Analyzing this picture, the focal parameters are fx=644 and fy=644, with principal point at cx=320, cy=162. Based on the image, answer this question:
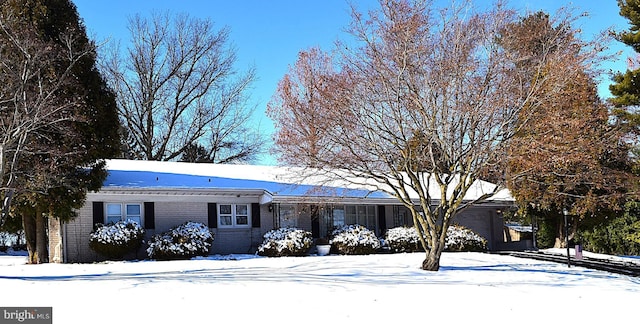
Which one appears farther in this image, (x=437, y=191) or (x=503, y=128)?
(x=437, y=191)

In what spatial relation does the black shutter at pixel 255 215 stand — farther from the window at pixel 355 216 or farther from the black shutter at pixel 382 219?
the black shutter at pixel 382 219

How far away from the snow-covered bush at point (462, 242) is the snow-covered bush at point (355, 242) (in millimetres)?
2839

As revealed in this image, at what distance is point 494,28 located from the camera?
16.4 metres

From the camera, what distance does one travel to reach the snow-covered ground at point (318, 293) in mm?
11016

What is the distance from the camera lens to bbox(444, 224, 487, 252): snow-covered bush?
81.4 ft

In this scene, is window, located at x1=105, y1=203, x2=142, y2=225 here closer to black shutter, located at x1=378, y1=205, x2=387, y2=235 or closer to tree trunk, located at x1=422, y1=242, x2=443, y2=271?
black shutter, located at x1=378, y1=205, x2=387, y2=235

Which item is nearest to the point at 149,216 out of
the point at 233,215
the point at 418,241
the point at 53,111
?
the point at 233,215

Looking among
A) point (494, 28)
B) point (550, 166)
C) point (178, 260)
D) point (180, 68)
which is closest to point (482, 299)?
point (550, 166)

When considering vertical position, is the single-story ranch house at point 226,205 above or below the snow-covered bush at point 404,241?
above

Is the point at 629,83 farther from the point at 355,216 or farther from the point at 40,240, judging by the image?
the point at 40,240

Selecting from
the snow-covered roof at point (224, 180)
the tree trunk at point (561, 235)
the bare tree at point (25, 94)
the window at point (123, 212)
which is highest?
the bare tree at point (25, 94)

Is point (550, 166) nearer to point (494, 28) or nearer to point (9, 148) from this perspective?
point (494, 28)

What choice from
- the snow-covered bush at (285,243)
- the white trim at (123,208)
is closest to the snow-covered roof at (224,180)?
the white trim at (123,208)

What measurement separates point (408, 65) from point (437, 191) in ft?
40.9
